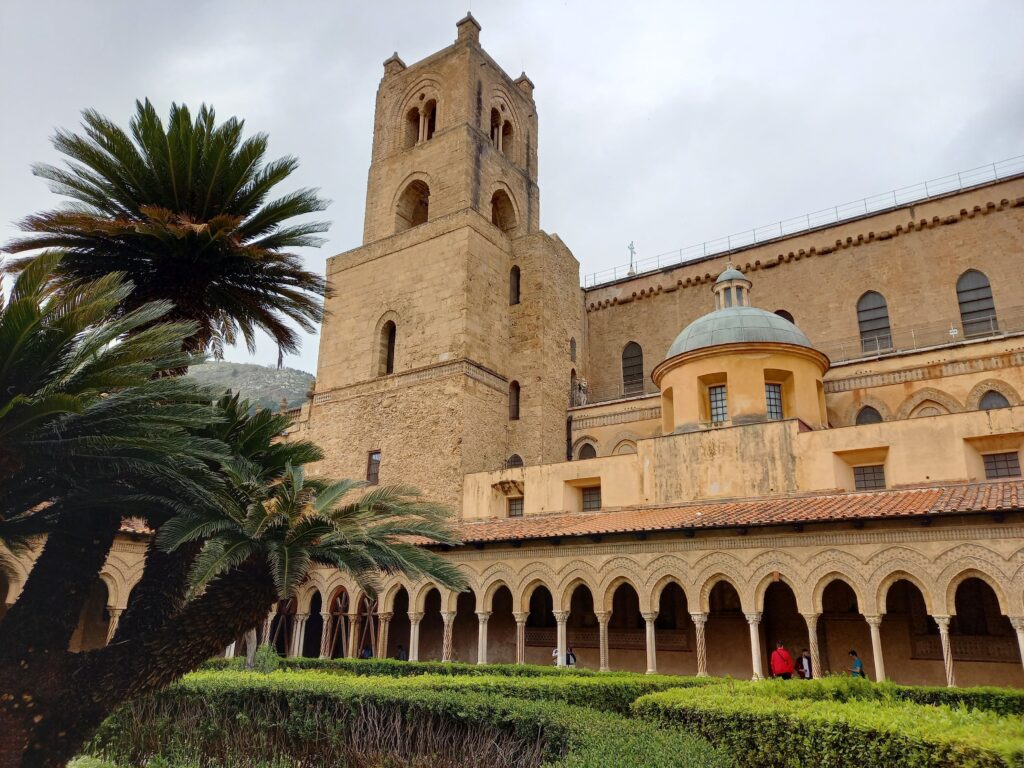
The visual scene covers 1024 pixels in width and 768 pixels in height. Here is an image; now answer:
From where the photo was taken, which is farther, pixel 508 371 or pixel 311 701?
pixel 508 371

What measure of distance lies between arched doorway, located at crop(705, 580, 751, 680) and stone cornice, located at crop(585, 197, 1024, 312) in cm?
1291

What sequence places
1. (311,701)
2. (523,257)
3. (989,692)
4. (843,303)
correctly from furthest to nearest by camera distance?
(523,257)
(843,303)
(989,692)
(311,701)

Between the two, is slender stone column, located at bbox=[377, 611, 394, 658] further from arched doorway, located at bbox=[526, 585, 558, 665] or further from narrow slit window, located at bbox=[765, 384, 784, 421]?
narrow slit window, located at bbox=[765, 384, 784, 421]

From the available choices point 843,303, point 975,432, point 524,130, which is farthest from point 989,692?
point 524,130

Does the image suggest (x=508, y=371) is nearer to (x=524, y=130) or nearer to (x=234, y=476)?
(x=524, y=130)

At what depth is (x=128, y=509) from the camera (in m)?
9.60

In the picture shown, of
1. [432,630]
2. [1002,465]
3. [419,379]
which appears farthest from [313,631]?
[1002,465]

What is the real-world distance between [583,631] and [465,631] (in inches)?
153

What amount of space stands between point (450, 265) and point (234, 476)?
1830 centimetres

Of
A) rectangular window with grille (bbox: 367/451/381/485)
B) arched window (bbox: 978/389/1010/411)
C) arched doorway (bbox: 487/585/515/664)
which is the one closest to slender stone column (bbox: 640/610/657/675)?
arched doorway (bbox: 487/585/515/664)

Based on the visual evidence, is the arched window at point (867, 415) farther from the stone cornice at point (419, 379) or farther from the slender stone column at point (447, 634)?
the slender stone column at point (447, 634)

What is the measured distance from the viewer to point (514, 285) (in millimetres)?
28984

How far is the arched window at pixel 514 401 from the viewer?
26891mm

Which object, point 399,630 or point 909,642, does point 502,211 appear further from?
point 909,642
